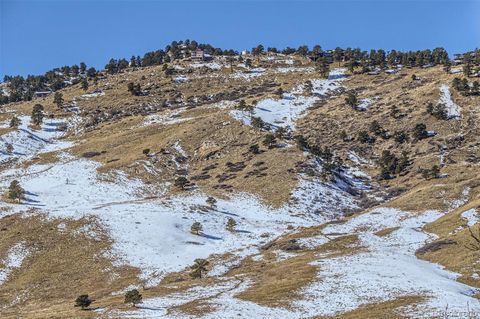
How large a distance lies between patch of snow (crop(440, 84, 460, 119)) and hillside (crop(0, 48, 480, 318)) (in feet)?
0.92

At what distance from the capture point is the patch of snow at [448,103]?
140 meters

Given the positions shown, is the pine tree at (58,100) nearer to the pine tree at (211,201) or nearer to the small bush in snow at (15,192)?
the small bush in snow at (15,192)

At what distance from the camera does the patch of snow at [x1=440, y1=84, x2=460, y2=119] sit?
140 m

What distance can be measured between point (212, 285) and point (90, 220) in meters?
36.2


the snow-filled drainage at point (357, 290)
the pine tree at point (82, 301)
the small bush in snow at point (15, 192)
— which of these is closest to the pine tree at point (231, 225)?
the snow-filled drainage at point (357, 290)

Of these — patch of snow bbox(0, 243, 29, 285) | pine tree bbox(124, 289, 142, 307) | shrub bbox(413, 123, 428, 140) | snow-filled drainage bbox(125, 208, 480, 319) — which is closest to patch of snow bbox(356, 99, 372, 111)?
shrub bbox(413, 123, 428, 140)

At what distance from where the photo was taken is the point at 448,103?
14575 cm

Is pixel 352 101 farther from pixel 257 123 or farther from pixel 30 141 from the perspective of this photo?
pixel 30 141

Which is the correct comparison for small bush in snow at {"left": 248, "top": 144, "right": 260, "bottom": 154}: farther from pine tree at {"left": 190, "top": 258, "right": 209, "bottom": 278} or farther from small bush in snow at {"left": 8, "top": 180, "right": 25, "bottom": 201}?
pine tree at {"left": 190, "top": 258, "right": 209, "bottom": 278}

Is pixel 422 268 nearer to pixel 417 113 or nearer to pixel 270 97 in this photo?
pixel 417 113

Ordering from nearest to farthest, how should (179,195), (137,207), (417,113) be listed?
1. (137,207)
2. (179,195)
3. (417,113)


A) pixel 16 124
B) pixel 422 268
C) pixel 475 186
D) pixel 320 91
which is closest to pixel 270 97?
pixel 320 91

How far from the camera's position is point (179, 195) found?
10469 centimetres

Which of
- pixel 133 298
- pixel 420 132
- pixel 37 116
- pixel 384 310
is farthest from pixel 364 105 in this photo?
pixel 133 298
